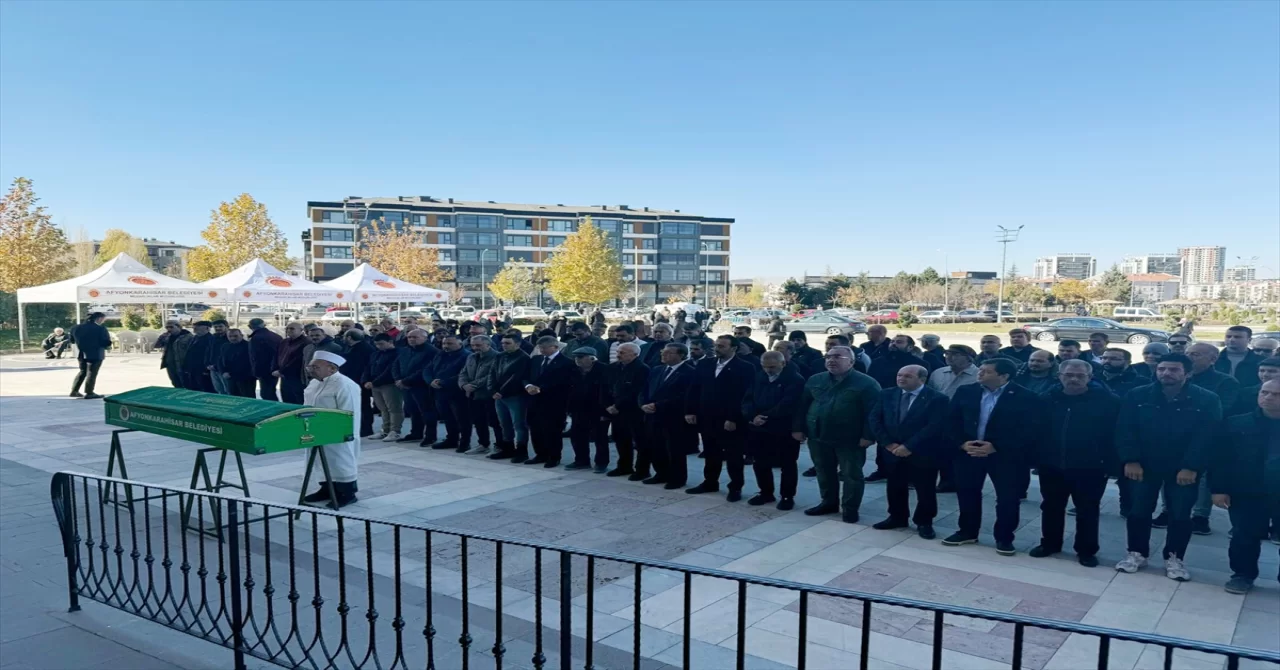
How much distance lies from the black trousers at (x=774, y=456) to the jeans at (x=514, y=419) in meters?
3.42

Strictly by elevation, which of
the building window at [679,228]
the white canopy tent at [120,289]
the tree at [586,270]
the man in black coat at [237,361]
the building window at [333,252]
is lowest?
the man in black coat at [237,361]

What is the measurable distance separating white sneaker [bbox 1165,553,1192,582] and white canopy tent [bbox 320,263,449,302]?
22854mm

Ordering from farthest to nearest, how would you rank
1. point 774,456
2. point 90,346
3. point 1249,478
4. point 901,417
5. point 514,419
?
point 90,346 < point 514,419 < point 774,456 < point 901,417 < point 1249,478

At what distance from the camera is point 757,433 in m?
7.92

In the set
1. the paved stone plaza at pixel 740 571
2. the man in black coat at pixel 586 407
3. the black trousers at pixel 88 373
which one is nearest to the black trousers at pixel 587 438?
the man in black coat at pixel 586 407

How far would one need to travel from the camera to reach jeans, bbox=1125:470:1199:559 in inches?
228

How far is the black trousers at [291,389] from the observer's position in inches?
500

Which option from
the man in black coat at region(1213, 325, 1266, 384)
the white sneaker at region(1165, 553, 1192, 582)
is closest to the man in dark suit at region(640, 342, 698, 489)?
the white sneaker at region(1165, 553, 1192, 582)

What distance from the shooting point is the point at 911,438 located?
22.5 ft

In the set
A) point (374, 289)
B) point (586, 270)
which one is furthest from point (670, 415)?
point (586, 270)

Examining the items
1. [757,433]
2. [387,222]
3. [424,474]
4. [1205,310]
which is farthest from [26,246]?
[1205,310]

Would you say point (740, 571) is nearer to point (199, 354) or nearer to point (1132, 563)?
point (1132, 563)

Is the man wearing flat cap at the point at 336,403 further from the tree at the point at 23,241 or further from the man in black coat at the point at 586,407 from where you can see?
the tree at the point at 23,241

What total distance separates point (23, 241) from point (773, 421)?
38.5 metres
